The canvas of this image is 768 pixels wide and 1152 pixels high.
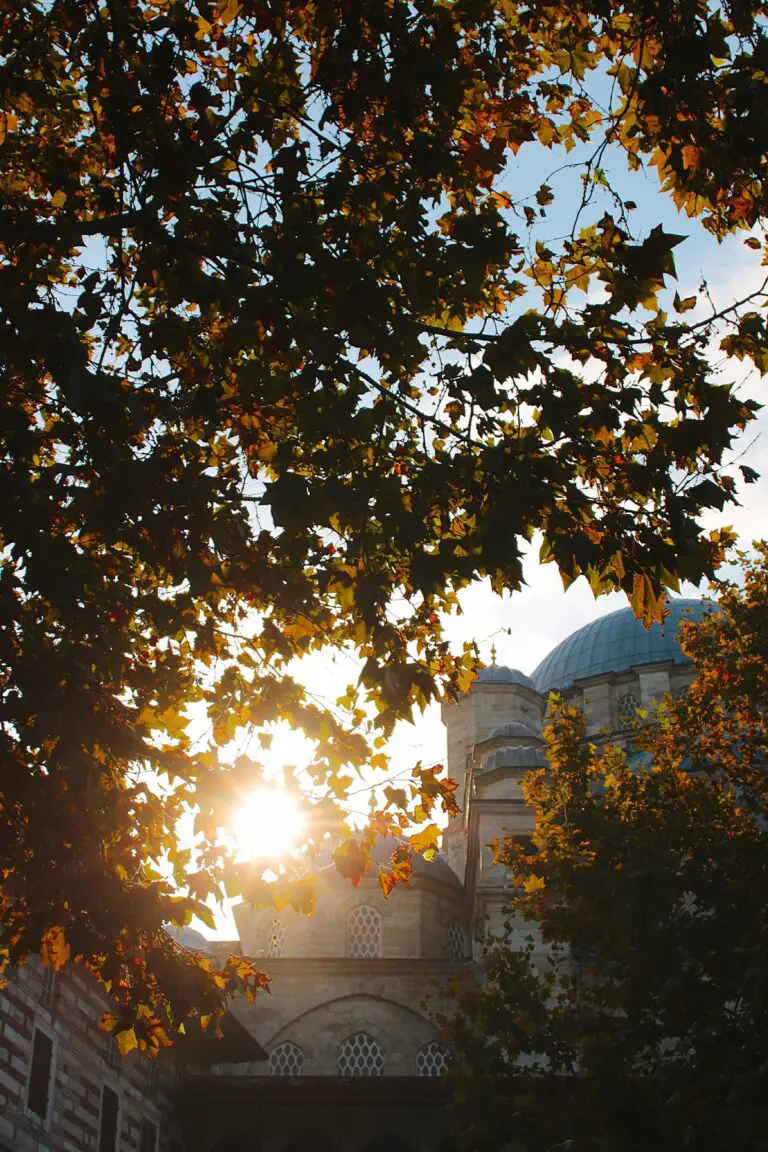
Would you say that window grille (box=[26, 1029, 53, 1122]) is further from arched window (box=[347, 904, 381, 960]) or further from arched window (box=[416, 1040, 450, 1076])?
arched window (box=[347, 904, 381, 960])

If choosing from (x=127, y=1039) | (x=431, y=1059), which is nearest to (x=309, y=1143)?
(x=431, y=1059)

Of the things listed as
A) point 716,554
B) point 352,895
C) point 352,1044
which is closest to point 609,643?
point 352,895

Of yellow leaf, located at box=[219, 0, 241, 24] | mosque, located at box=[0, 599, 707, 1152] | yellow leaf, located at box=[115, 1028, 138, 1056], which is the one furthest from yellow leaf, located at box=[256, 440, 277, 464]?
mosque, located at box=[0, 599, 707, 1152]

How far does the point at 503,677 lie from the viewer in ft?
114

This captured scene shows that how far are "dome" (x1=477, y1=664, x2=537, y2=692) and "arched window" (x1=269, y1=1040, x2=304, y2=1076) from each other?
1256 cm

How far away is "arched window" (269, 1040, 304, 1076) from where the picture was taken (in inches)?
963

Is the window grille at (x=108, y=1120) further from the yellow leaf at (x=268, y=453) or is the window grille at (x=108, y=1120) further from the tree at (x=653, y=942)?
the yellow leaf at (x=268, y=453)

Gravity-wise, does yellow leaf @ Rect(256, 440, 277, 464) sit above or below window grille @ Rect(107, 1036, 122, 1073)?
above

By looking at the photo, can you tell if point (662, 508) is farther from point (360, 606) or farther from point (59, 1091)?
point (59, 1091)

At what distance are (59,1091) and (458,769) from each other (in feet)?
69.0

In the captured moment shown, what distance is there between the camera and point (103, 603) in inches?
301

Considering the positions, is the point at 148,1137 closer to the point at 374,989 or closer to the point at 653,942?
the point at 374,989

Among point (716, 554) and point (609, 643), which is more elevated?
point (609, 643)

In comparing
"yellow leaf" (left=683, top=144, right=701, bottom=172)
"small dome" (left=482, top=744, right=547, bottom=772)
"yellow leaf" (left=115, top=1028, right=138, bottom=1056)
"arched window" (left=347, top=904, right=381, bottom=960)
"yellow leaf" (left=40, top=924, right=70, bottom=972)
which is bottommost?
"yellow leaf" (left=115, top=1028, right=138, bottom=1056)
